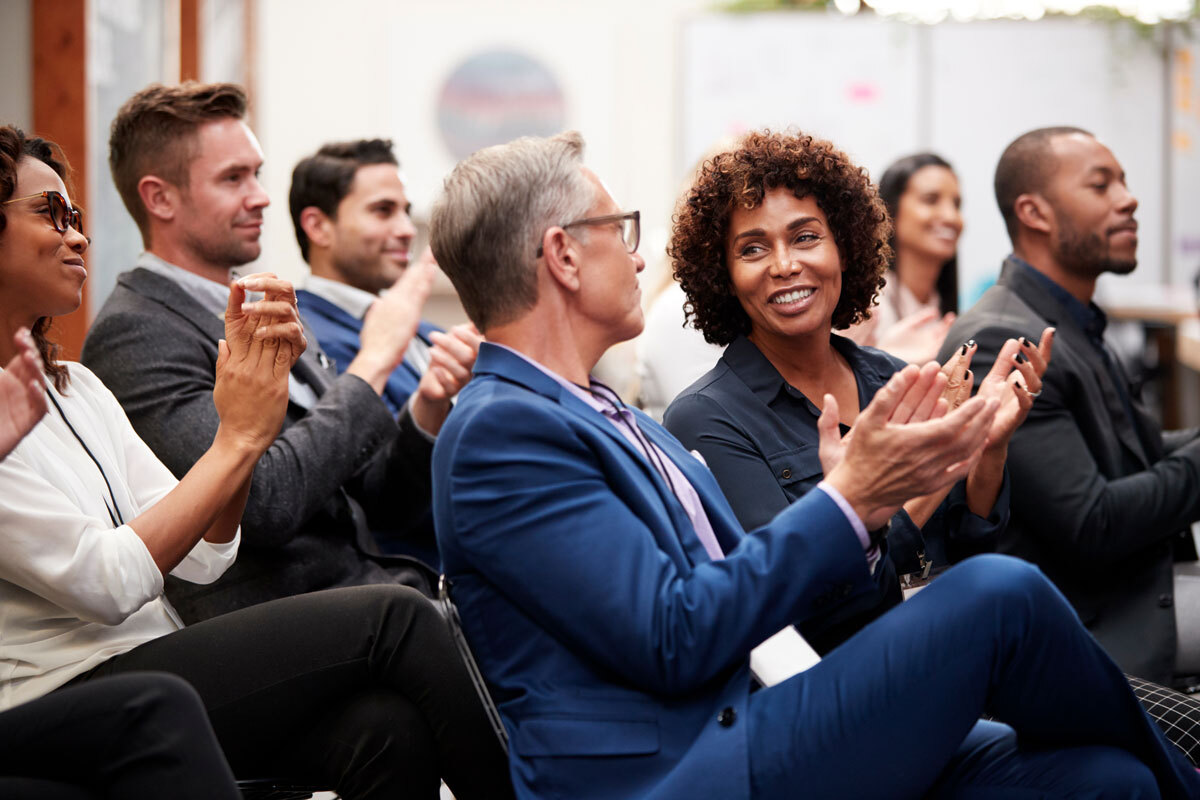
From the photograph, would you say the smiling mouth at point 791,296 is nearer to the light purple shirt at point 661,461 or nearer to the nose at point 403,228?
the light purple shirt at point 661,461

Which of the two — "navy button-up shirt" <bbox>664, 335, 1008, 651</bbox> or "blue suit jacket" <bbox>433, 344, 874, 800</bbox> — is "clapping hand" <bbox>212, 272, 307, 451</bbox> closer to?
"blue suit jacket" <bbox>433, 344, 874, 800</bbox>

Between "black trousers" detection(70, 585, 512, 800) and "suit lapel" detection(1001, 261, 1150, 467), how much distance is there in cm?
132

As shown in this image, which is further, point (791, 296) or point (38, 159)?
point (791, 296)

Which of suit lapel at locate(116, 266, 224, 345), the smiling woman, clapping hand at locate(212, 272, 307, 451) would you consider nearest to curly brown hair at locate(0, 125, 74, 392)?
the smiling woman

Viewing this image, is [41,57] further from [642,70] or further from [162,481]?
[642,70]

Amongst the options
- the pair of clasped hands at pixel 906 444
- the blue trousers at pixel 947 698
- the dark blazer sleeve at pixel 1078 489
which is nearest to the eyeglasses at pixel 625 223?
the pair of clasped hands at pixel 906 444

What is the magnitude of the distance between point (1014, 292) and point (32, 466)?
1860mm

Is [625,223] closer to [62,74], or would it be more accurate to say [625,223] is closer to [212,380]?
[212,380]

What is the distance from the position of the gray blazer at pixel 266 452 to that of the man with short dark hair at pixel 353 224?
2.22ft

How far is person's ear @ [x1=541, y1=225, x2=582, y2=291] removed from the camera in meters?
1.42

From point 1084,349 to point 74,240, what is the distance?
5.98 feet

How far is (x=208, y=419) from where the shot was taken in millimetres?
1958

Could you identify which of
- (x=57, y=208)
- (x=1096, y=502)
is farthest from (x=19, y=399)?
(x=1096, y=502)

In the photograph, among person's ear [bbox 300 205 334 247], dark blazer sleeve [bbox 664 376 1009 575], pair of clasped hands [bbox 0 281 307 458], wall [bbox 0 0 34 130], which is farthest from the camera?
wall [bbox 0 0 34 130]
